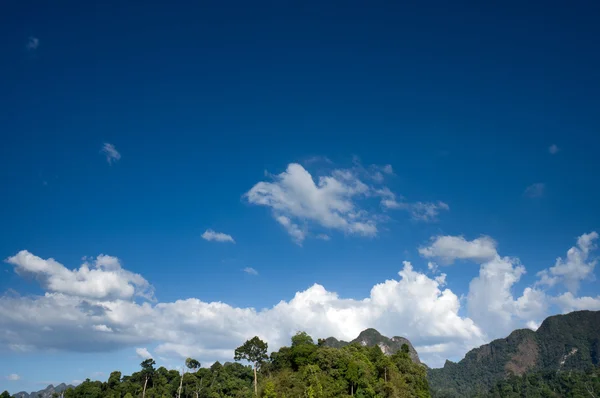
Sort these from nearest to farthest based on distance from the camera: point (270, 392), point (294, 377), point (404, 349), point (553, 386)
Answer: point (270, 392) < point (294, 377) < point (404, 349) < point (553, 386)

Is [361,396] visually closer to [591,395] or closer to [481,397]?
[591,395]

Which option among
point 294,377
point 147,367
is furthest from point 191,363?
point 294,377

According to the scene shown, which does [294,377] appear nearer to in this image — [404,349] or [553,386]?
[404,349]

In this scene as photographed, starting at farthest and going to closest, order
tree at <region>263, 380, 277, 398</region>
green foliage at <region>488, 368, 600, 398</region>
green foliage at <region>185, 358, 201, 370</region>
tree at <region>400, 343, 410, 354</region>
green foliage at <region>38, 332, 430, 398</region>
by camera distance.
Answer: green foliage at <region>488, 368, 600, 398</region>, green foliage at <region>185, 358, 201, 370</region>, tree at <region>400, 343, 410, 354</region>, green foliage at <region>38, 332, 430, 398</region>, tree at <region>263, 380, 277, 398</region>

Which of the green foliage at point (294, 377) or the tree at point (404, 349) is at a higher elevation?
the tree at point (404, 349)

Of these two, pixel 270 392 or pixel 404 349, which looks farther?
pixel 404 349

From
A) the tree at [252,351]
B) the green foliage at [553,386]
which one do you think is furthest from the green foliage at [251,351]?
the green foliage at [553,386]

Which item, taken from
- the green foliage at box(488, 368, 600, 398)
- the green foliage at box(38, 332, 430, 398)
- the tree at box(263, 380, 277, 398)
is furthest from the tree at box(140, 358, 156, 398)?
the green foliage at box(488, 368, 600, 398)

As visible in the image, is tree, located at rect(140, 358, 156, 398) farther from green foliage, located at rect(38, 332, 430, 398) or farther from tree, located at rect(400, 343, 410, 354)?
tree, located at rect(400, 343, 410, 354)

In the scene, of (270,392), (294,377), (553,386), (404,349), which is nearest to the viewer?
(270,392)

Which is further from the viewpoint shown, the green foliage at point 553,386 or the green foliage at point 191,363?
the green foliage at point 553,386

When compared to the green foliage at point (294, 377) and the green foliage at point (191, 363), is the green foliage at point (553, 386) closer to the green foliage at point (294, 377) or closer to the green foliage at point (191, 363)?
the green foliage at point (294, 377)

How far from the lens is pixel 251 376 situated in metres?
97.2

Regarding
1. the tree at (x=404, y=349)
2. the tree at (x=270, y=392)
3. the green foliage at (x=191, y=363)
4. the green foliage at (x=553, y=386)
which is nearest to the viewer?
the tree at (x=270, y=392)
